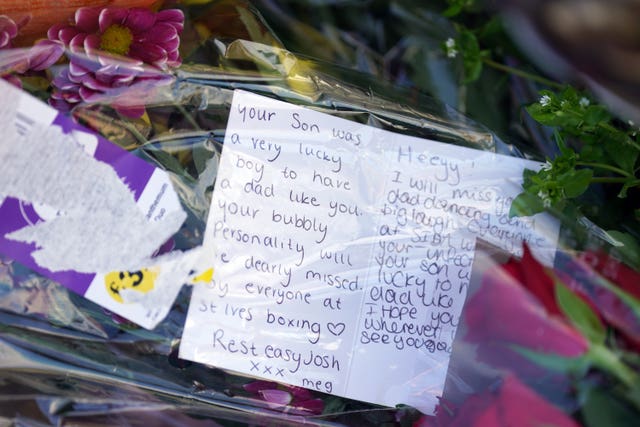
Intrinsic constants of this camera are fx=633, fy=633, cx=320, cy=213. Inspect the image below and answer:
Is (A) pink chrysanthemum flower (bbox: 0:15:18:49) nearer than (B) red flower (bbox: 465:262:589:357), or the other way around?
(B) red flower (bbox: 465:262:589:357)

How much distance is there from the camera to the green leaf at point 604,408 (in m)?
0.40

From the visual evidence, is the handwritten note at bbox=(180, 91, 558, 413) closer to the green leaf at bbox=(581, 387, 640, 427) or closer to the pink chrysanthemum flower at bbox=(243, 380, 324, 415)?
the pink chrysanthemum flower at bbox=(243, 380, 324, 415)

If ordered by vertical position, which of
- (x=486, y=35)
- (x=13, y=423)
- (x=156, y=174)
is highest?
(x=486, y=35)

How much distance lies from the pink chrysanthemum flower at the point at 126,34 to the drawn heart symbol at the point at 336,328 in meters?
0.28

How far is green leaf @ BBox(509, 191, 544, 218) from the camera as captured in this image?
56 cm

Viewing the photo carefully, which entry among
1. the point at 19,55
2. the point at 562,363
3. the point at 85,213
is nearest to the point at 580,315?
the point at 562,363

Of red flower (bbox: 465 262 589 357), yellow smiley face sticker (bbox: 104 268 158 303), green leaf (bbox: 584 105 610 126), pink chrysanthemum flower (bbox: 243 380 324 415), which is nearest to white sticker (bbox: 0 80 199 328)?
yellow smiley face sticker (bbox: 104 268 158 303)

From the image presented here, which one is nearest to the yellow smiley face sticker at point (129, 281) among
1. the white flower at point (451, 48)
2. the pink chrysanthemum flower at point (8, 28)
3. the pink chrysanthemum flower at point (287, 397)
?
the pink chrysanthemum flower at point (287, 397)

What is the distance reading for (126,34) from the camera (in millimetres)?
595

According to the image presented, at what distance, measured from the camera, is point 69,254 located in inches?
20.8

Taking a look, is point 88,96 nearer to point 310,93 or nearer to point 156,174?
point 156,174

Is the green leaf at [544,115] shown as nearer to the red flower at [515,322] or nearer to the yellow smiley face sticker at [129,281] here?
the red flower at [515,322]

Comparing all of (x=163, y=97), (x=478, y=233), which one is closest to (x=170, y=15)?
(x=163, y=97)

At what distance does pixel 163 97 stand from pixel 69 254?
0.16 meters
